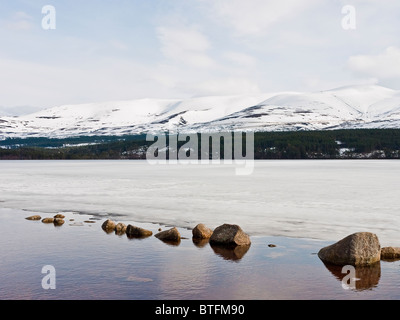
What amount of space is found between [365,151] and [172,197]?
160m

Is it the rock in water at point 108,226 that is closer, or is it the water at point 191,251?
the water at point 191,251

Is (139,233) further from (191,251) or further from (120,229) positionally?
(191,251)

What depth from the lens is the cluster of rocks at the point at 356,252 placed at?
16281mm

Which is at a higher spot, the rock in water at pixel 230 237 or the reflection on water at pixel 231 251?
the rock in water at pixel 230 237

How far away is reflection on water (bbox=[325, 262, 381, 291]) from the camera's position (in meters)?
14.0

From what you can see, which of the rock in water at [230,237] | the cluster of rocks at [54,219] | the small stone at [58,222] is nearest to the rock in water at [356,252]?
the rock in water at [230,237]

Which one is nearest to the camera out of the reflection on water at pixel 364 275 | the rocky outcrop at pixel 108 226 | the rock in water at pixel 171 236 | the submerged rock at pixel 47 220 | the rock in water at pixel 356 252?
the reflection on water at pixel 364 275

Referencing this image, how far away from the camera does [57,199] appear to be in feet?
116

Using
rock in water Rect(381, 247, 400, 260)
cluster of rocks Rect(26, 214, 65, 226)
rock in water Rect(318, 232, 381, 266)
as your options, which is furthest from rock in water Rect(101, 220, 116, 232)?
rock in water Rect(381, 247, 400, 260)

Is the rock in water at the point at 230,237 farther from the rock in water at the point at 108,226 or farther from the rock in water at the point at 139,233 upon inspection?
the rock in water at the point at 108,226

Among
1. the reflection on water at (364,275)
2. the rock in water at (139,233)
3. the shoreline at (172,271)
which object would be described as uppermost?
the rock in water at (139,233)
